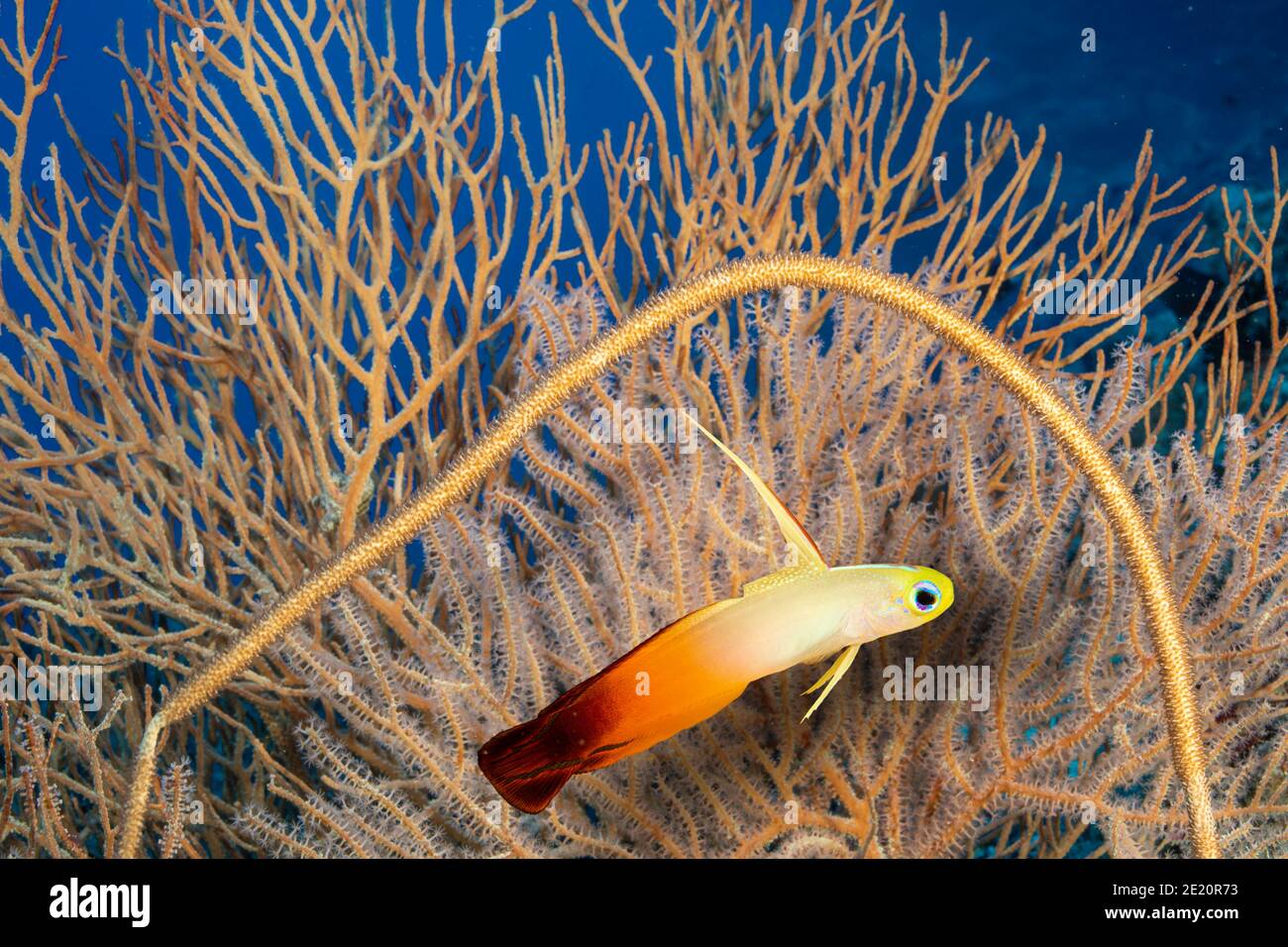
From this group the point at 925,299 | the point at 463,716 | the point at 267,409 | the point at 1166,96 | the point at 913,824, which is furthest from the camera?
the point at 1166,96

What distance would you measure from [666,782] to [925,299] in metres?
1.31

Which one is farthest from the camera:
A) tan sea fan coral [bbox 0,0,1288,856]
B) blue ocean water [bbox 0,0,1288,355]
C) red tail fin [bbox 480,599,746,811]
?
blue ocean water [bbox 0,0,1288,355]

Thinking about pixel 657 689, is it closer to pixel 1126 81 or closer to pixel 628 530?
pixel 628 530

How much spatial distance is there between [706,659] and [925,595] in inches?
11.9

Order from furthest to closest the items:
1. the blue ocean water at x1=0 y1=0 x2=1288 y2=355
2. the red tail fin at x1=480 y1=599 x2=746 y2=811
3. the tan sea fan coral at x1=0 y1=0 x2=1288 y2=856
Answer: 1. the blue ocean water at x1=0 y1=0 x2=1288 y2=355
2. the tan sea fan coral at x1=0 y1=0 x2=1288 y2=856
3. the red tail fin at x1=480 y1=599 x2=746 y2=811

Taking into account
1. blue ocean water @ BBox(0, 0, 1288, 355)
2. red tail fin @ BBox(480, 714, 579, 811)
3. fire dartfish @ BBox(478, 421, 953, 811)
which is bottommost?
red tail fin @ BBox(480, 714, 579, 811)

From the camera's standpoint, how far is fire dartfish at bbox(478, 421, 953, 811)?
0.94m

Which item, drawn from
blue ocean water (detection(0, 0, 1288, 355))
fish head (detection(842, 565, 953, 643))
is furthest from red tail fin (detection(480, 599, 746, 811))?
blue ocean water (detection(0, 0, 1288, 355))

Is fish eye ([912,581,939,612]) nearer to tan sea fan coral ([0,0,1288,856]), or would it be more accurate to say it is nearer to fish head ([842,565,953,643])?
fish head ([842,565,953,643])

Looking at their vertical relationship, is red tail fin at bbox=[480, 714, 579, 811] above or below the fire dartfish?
below

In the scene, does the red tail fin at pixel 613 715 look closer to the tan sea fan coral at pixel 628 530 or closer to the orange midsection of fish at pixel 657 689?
the orange midsection of fish at pixel 657 689
